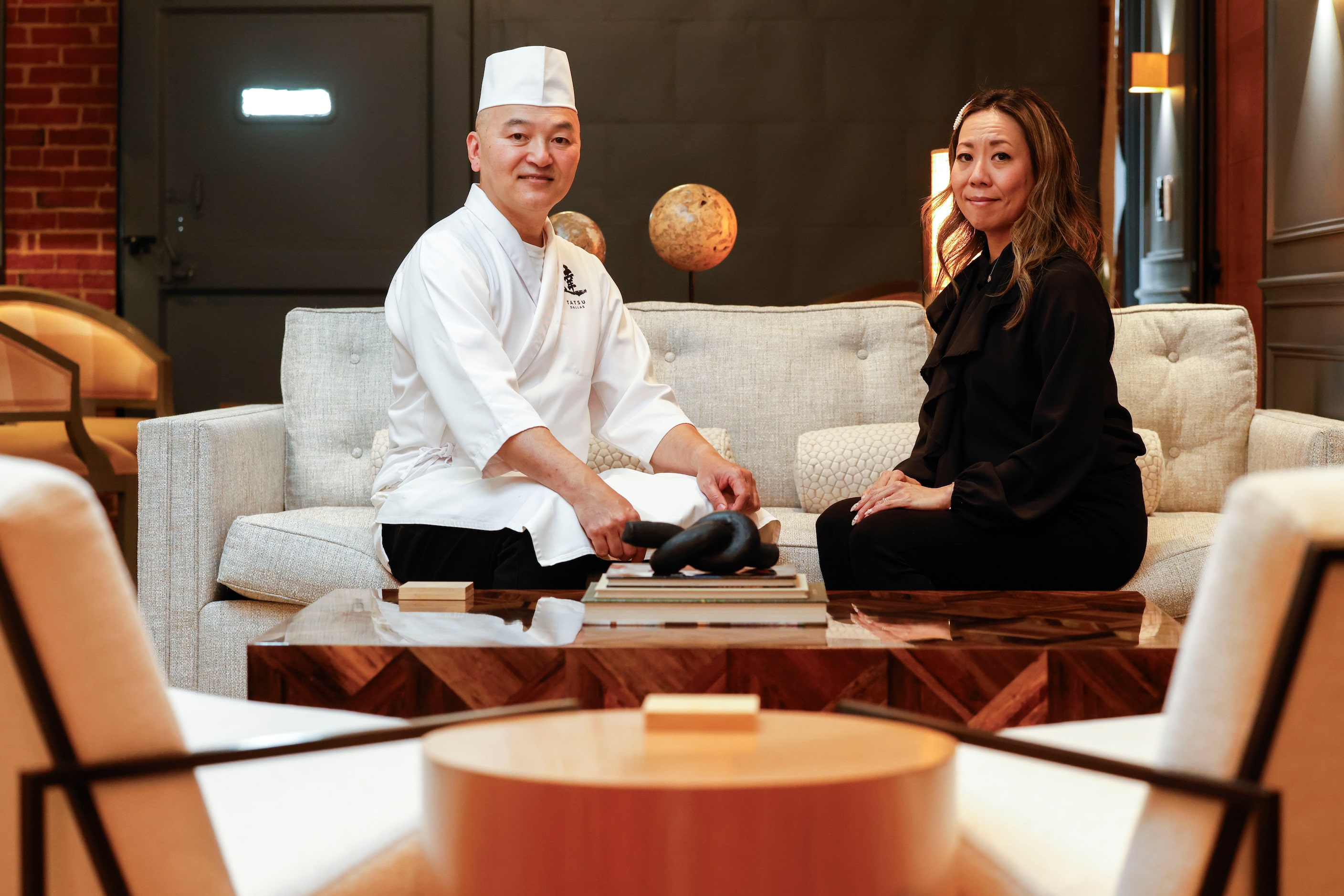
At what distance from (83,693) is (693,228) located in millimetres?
2923

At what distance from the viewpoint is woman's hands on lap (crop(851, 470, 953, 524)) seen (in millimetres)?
2199

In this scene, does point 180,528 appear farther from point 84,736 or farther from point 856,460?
point 84,736

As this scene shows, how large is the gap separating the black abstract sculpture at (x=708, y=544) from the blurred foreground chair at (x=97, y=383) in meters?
2.53

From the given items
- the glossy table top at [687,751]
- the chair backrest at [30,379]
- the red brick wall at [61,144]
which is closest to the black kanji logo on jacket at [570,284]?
the glossy table top at [687,751]

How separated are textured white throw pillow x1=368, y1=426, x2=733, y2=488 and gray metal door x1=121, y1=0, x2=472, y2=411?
2662mm

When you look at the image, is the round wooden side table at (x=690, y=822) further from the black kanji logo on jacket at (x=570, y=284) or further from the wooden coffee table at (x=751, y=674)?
the black kanji logo on jacket at (x=570, y=284)

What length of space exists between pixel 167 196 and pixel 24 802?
5.01m

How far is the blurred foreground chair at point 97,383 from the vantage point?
373 centimetres

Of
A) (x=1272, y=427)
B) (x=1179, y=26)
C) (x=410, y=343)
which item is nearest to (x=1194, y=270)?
(x=1179, y=26)

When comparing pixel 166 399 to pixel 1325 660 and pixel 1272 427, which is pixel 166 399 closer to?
pixel 1272 427

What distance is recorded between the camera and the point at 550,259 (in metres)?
2.46

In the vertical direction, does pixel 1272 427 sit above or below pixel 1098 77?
below

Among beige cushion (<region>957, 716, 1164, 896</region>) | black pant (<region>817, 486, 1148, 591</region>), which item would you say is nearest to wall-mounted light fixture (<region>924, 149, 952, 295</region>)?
black pant (<region>817, 486, 1148, 591</region>)

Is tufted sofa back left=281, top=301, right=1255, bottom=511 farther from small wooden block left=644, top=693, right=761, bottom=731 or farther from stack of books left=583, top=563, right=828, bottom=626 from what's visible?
small wooden block left=644, top=693, right=761, bottom=731
